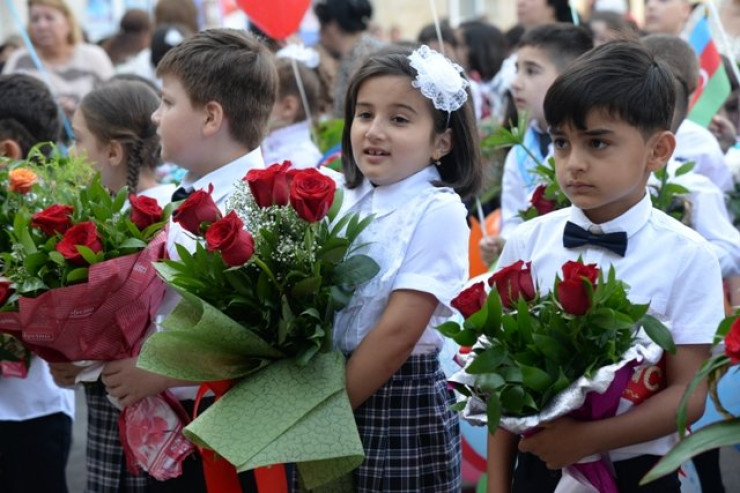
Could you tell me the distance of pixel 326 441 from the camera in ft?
9.35

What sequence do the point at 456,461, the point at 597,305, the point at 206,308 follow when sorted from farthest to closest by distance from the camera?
1. the point at 456,461
2. the point at 206,308
3. the point at 597,305

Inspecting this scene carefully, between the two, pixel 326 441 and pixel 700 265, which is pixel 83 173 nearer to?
pixel 326 441

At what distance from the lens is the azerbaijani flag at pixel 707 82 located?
18.5 feet

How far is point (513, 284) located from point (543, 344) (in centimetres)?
18

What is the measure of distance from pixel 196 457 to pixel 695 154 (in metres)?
2.34

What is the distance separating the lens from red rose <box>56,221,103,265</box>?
326cm

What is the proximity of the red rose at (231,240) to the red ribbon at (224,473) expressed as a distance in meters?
0.44

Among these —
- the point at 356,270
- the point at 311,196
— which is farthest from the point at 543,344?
the point at 311,196

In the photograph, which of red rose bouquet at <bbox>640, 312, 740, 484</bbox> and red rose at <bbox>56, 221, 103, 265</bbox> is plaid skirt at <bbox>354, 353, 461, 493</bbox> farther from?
red rose bouquet at <bbox>640, 312, 740, 484</bbox>

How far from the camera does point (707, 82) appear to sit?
5734mm

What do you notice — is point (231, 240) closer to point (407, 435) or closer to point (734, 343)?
point (407, 435)

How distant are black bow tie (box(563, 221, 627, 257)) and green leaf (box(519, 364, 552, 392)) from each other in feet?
1.51

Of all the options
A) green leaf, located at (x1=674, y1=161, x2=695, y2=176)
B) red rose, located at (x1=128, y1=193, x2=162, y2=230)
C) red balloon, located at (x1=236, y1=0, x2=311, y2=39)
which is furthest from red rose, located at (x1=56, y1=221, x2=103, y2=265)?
red balloon, located at (x1=236, y1=0, x2=311, y2=39)

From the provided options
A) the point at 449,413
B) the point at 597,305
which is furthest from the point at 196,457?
the point at 597,305
